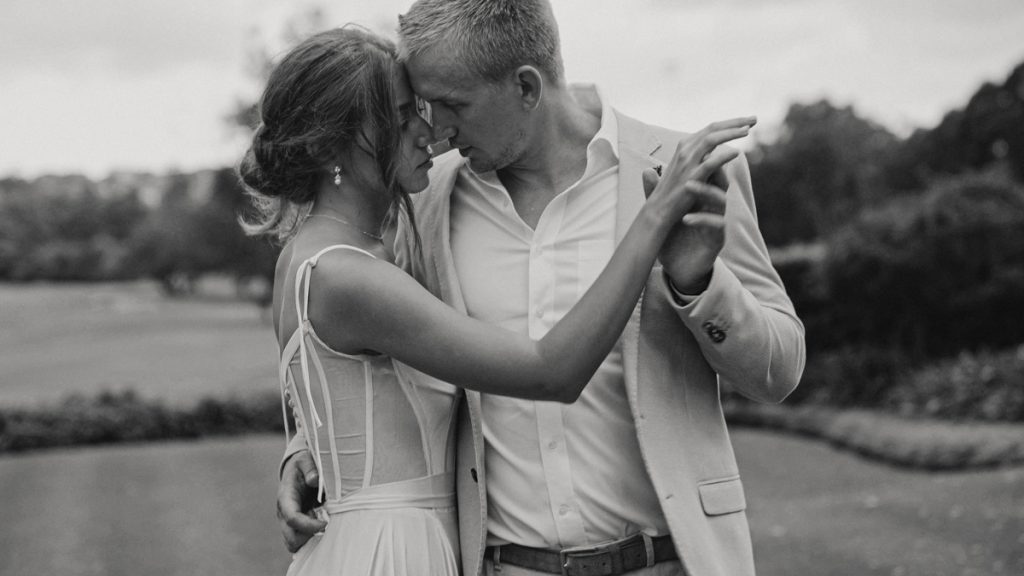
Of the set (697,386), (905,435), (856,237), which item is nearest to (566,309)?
(697,386)

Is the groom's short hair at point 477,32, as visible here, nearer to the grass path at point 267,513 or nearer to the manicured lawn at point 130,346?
the grass path at point 267,513

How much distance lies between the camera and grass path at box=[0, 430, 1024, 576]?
1031 centimetres

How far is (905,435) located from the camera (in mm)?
16125

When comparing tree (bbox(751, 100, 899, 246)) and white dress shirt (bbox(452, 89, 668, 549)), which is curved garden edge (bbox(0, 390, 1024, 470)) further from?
tree (bbox(751, 100, 899, 246))

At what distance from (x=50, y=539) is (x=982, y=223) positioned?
48.2 ft

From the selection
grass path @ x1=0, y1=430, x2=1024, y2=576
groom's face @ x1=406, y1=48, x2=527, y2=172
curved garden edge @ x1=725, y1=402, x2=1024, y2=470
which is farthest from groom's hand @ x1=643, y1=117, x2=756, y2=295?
curved garden edge @ x1=725, y1=402, x2=1024, y2=470

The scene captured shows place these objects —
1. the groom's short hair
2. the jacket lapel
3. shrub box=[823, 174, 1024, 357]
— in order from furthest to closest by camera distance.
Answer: shrub box=[823, 174, 1024, 357], the groom's short hair, the jacket lapel

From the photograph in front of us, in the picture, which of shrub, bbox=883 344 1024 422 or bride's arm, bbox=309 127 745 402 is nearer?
bride's arm, bbox=309 127 745 402

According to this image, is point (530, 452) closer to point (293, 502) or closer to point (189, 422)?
point (293, 502)

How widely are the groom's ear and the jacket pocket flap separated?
1206 millimetres

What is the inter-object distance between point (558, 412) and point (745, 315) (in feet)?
1.96

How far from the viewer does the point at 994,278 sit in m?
18.0

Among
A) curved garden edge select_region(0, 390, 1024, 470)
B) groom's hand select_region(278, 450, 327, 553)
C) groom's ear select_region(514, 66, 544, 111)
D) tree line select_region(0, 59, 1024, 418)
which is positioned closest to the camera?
groom's hand select_region(278, 450, 327, 553)

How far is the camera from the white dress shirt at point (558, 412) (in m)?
2.90
